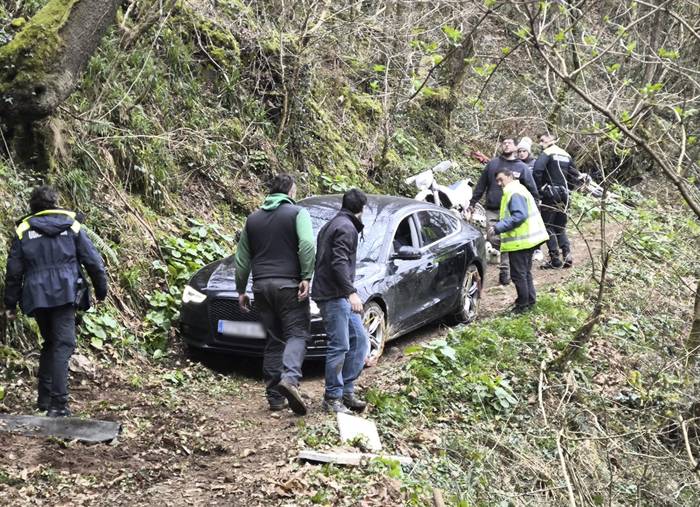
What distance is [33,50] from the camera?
799cm

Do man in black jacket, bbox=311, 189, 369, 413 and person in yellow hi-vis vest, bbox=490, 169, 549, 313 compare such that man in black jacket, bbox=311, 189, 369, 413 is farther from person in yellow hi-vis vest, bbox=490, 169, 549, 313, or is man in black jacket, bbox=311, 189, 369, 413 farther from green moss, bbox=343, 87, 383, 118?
green moss, bbox=343, 87, 383, 118

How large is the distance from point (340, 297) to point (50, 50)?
3.98 meters

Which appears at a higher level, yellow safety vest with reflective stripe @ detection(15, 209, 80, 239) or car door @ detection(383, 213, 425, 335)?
yellow safety vest with reflective stripe @ detection(15, 209, 80, 239)

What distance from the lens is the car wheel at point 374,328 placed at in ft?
27.4

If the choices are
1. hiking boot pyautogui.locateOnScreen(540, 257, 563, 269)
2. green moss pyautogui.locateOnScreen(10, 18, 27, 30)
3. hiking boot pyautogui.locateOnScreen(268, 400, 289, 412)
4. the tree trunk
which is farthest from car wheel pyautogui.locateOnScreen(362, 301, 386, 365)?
hiking boot pyautogui.locateOnScreen(540, 257, 563, 269)

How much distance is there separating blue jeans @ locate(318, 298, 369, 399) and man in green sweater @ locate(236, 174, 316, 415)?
0.23m

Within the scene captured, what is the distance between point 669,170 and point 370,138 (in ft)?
38.9

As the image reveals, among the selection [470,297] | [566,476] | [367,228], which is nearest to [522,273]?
[470,297]

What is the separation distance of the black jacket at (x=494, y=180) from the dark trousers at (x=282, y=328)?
588 centimetres

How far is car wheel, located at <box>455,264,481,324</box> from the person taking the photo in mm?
10414

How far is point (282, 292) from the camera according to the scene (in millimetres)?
6840

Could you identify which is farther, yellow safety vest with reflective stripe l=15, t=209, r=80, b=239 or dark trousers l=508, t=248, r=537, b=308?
dark trousers l=508, t=248, r=537, b=308

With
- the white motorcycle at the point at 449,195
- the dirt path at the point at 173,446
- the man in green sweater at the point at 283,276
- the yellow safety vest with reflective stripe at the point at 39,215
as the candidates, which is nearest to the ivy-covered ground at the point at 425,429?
the dirt path at the point at 173,446

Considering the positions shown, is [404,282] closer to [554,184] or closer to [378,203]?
[378,203]
